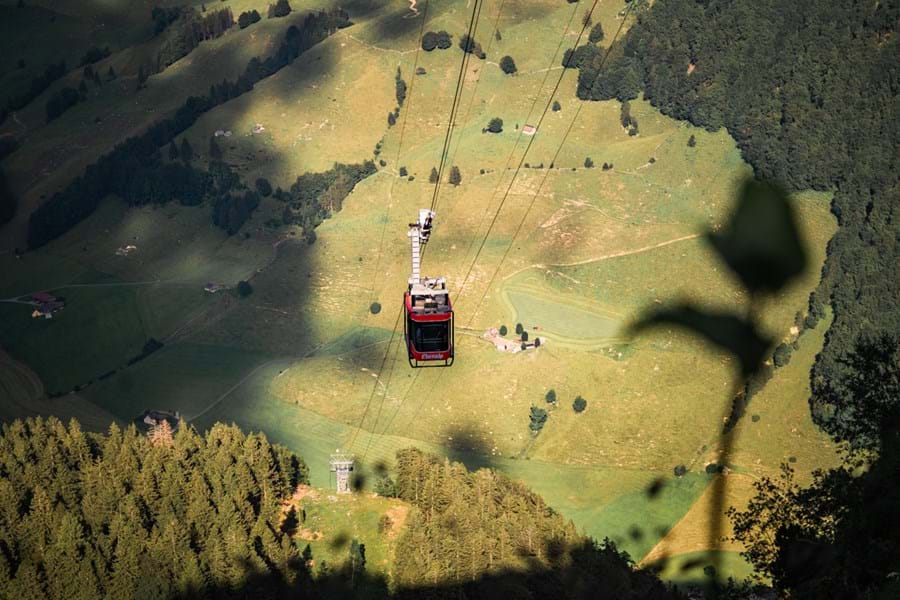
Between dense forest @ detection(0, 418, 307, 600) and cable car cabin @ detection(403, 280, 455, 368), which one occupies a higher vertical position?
cable car cabin @ detection(403, 280, 455, 368)

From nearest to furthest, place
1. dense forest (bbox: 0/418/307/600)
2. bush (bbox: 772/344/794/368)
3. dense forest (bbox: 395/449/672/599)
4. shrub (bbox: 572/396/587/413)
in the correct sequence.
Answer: dense forest (bbox: 0/418/307/600)
dense forest (bbox: 395/449/672/599)
shrub (bbox: 572/396/587/413)
bush (bbox: 772/344/794/368)

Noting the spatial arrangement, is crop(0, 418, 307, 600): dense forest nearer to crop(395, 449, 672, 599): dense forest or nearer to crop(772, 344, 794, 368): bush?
crop(395, 449, 672, 599): dense forest

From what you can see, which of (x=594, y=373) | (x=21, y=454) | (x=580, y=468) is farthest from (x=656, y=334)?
(x=21, y=454)

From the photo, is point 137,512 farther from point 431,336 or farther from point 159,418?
point 159,418

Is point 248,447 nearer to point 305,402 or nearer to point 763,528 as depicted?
point 305,402

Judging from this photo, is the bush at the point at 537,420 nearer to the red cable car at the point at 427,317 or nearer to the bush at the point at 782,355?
the bush at the point at 782,355

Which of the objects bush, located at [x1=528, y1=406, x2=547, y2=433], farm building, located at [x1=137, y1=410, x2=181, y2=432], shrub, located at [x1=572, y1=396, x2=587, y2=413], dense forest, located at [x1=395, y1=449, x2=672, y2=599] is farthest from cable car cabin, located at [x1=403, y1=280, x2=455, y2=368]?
farm building, located at [x1=137, y1=410, x2=181, y2=432]

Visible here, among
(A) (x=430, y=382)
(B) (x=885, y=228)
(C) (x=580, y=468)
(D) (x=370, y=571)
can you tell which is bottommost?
(D) (x=370, y=571)
